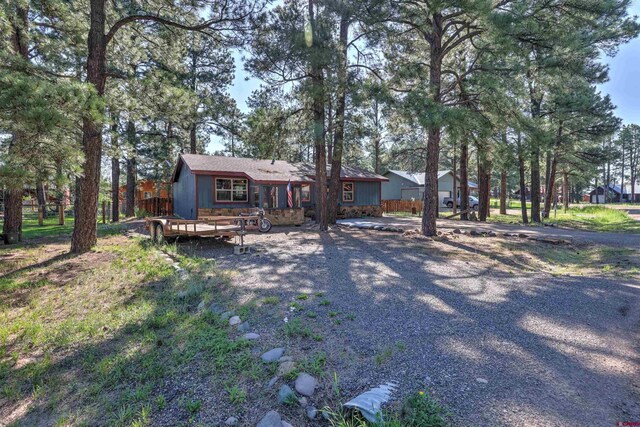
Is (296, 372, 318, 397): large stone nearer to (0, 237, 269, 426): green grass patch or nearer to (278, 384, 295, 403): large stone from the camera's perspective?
(278, 384, 295, 403): large stone

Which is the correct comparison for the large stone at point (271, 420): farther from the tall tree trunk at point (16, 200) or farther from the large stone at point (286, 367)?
the tall tree trunk at point (16, 200)

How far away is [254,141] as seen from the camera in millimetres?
12672

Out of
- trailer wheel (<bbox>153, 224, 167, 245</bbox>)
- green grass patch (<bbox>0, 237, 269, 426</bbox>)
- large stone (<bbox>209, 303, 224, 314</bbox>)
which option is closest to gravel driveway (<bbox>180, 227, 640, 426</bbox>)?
large stone (<bbox>209, 303, 224, 314</bbox>)

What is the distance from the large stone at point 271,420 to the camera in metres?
2.46

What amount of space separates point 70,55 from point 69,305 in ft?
30.4

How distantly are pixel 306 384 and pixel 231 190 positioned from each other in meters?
15.3

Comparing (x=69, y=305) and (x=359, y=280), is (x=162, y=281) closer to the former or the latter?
(x=69, y=305)

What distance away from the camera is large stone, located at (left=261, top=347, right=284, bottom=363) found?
127 inches

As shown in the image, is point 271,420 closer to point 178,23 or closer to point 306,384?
point 306,384

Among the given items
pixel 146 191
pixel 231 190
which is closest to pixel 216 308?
pixel 231 190

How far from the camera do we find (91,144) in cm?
793

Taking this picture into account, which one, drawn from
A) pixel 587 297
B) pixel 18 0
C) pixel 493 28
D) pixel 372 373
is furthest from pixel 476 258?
pixel 18 0

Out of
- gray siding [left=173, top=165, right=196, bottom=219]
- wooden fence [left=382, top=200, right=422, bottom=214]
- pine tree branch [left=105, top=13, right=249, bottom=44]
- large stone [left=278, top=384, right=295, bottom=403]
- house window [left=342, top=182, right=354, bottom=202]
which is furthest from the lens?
wooden fence [left=382, top=200, right=422, bottom=214]

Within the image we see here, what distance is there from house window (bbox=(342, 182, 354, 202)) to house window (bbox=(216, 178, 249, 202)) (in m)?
6.01
